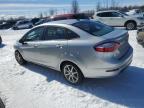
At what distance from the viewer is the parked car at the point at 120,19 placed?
1596 centimetres

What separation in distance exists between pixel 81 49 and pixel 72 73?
79 centimetres

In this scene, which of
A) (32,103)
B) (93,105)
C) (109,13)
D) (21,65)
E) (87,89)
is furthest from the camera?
(109,13)

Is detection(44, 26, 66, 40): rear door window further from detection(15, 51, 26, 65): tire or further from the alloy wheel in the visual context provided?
detection(15, 51, 26, 65): tire

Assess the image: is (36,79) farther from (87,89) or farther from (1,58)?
(1,58)

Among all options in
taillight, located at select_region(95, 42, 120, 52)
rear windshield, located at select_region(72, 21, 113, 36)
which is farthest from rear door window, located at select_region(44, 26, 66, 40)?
taillight, located at select_region(95, 42, 120, 52)

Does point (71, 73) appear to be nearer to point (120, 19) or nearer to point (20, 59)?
point (20, 59)

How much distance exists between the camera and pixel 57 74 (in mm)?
6668

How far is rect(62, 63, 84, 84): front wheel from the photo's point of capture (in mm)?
5443

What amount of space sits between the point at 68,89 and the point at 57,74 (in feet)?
3.68

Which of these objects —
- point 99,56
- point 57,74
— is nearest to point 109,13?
point 57,74

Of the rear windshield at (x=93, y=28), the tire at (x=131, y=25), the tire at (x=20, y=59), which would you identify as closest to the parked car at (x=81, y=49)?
the rear windshield at (x=93, y=28)

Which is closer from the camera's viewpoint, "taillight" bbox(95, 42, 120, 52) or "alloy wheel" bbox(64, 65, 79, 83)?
"taillight" bbox(95, 42, 120, 52)

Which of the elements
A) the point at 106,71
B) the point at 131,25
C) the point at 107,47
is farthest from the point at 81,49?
the point at 131,25

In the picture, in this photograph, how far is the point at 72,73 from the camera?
5605 millimetres
